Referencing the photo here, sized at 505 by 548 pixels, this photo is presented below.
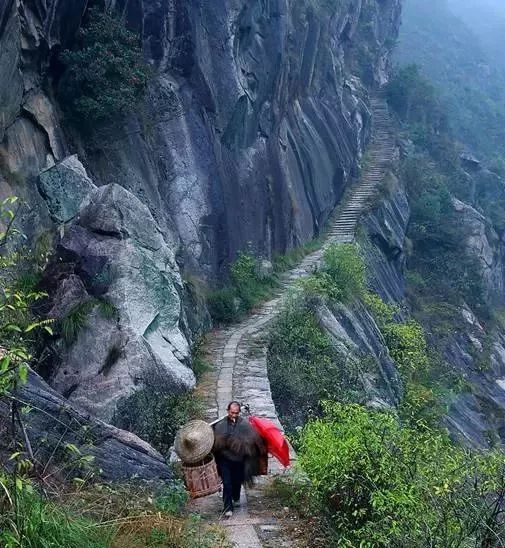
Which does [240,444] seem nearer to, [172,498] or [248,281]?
[172,498]

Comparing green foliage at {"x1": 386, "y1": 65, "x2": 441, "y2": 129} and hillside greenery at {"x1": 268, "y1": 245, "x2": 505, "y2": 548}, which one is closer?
hillside greenery at {"x1": 268, "y1": 245, "x2": 505, "y2": 548}

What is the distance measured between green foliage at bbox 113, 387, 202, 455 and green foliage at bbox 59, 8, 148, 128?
226 inches

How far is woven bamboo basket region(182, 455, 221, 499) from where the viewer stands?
248 inches

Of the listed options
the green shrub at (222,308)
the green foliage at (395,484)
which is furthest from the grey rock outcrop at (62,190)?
the green foliage at (395,484)

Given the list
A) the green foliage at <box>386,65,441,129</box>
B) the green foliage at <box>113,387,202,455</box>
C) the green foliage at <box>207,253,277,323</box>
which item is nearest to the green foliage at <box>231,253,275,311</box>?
the green foliage at <box>207,253,277,323</box>

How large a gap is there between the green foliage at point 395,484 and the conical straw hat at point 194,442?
849 millimetres

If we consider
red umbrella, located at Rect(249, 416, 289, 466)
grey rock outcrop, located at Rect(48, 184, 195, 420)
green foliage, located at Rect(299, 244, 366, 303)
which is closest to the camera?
red umbrella, located at Rect(249, 416, 289, 466)

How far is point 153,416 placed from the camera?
773 centimetres

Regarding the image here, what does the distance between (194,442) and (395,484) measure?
75.0 inches

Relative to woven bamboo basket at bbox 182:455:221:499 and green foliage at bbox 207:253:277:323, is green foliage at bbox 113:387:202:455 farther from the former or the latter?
green foliage at bbox 207:253:277:323

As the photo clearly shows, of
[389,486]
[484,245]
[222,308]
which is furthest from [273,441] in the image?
[484,245]

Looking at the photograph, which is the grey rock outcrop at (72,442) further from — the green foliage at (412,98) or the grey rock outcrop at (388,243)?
the green foliage at (412,98)

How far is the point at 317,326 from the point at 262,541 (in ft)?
22.9

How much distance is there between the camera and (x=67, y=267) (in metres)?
8.77
